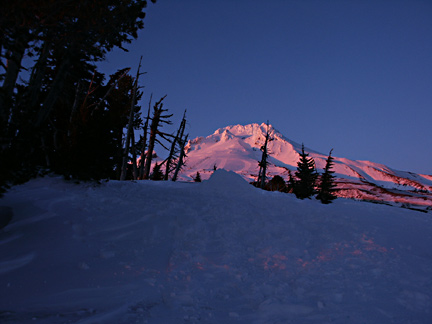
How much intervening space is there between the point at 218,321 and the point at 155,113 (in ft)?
52.3

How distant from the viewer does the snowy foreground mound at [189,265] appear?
2797 millimetres

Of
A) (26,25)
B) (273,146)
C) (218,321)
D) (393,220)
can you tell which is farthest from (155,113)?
(273,146)

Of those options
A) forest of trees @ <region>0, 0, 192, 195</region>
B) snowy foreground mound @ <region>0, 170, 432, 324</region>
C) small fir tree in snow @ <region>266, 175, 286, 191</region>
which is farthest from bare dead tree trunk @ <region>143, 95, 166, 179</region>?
small fir tree in snow @ <region>266, 175, 286, 191</region>

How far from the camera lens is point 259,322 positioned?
107 inches

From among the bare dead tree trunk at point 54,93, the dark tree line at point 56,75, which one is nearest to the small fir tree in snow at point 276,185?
the dark tree line at point 56,75

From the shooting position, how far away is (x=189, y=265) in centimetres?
406

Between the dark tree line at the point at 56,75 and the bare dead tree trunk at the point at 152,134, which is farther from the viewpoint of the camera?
the bare dead tree trunk at the point at 152,134

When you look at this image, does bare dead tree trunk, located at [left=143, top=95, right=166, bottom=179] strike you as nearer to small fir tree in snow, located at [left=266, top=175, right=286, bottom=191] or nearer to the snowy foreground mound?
the snowy foreground mound

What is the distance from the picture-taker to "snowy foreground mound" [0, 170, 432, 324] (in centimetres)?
280

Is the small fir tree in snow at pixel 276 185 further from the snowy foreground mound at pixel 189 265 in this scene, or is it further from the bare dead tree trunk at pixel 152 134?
the snowy foreground mound at pixel 189 265

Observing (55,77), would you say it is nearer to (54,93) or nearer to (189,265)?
(54,93)

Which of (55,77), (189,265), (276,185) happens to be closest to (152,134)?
(55,77)

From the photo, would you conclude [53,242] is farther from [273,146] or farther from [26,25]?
[273,146]

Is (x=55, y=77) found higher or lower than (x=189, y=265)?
higher
